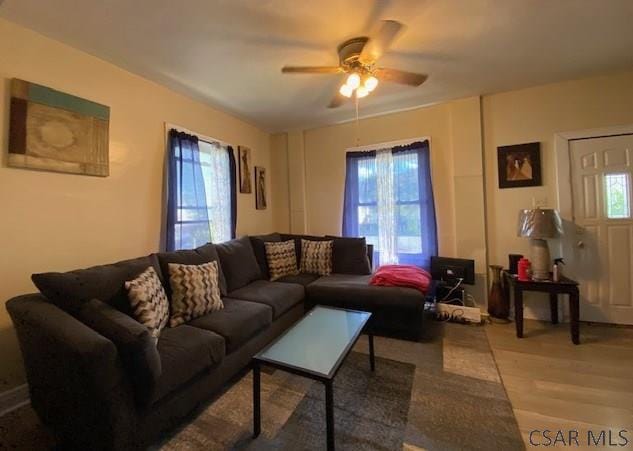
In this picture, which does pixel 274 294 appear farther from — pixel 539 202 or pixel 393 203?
pixel 539 202

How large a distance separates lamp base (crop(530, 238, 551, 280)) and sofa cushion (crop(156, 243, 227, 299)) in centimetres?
302

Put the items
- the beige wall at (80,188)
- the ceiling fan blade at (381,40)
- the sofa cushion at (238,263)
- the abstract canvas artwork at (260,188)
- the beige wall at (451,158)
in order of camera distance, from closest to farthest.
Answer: the ceiling fan blade at (381,40)
the beige wall at (80,188)
the sofa cushion at (238,263)
the beige wall at (451,158)
the abstract canvas artwork at (260,188)

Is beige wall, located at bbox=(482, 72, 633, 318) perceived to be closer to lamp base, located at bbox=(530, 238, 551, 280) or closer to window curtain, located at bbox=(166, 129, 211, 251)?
lamp base, located at bbox=(530, 238, 551, 280)

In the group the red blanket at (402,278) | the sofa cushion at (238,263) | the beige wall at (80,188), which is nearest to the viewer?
the beige wall at (80,188)

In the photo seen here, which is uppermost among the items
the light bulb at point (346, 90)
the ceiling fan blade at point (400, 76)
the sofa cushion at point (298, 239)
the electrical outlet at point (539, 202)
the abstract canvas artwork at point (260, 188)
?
the ceiling fan blade at point (400, 76)

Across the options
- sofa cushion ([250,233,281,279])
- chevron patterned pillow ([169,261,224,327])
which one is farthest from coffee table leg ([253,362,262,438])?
sofa cushion ([250,233,281,279])

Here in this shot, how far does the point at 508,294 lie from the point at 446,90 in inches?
92.5

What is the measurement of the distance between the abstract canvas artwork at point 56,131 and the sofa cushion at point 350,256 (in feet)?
8.23

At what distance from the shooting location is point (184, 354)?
155 centimetres

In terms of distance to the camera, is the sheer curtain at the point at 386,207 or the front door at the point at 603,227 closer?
the front door at the point at 603,227

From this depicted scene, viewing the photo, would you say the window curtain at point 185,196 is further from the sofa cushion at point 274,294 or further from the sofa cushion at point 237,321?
the sofa cushion at point 237,321

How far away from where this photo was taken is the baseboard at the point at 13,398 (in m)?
1.75

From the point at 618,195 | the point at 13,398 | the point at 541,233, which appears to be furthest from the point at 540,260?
the point at 13,398

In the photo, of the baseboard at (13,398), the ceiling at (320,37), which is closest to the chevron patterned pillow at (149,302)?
the baseboard at (13,398)
